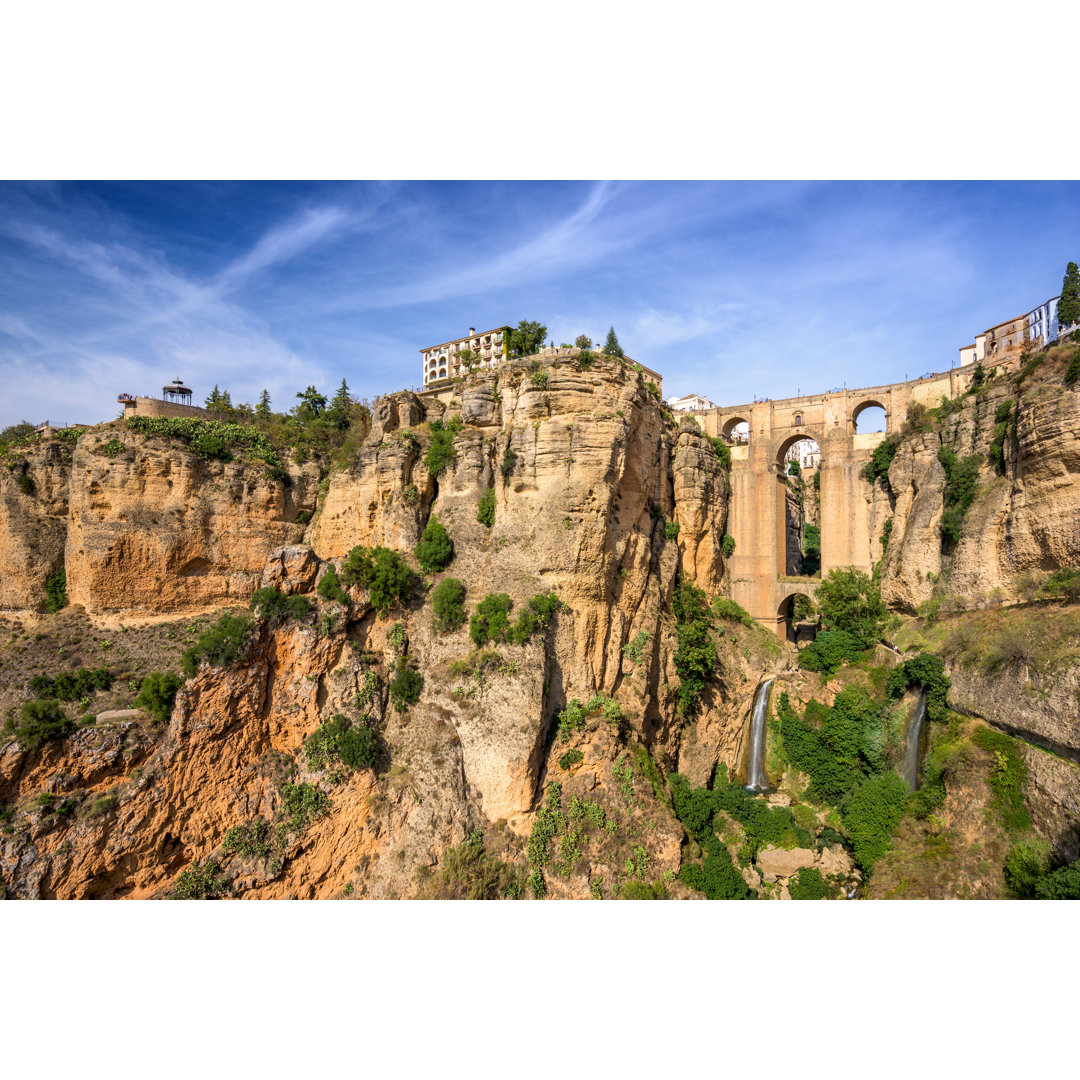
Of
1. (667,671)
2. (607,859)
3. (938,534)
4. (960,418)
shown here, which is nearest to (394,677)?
(607,859)

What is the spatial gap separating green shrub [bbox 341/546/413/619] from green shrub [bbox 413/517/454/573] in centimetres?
97

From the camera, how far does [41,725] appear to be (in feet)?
46.8

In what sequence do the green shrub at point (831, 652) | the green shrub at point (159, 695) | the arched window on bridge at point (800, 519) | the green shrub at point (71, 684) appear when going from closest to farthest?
the green shrub at point (159, 695) → the green shrub at point (71, 684) → the green shrub at point (831, 652) → the arched window on bridge at point (800, 519)

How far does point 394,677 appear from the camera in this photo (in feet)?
60.8

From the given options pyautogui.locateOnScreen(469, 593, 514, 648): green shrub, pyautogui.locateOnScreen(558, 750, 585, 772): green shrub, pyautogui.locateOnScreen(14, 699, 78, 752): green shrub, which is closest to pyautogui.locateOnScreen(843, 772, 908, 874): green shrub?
Result: pyautogui.locateOnScreen(558, 750, 585, 772): green shrub

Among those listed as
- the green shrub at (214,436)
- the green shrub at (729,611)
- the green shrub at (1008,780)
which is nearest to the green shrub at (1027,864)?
the green shrub at (1008,780)

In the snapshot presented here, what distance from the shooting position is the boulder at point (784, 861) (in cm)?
1994

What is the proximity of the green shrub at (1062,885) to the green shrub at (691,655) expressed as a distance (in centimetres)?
1192

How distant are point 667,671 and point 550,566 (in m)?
7.77

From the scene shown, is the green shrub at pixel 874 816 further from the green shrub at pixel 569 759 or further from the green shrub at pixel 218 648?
the green shrub at pixel 218 648

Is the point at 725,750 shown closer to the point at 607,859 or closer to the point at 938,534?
the point at 607,859

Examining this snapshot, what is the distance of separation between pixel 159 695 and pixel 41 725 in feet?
7.94

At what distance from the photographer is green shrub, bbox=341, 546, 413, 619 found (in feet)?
61.9

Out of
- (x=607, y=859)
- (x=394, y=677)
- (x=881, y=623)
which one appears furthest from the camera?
(x=881, y=623)
